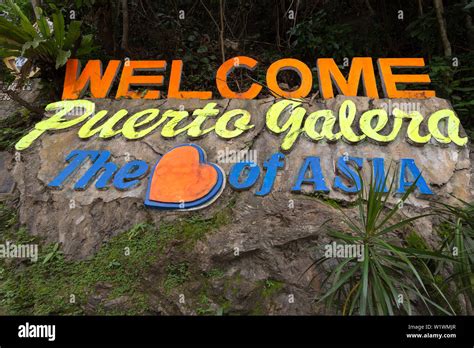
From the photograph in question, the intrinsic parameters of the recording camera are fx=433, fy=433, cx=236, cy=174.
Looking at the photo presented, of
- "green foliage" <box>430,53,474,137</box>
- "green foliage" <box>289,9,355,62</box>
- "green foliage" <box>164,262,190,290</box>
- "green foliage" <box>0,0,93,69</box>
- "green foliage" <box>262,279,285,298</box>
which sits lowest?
"green foliage" <box>262,279,285,298</box>

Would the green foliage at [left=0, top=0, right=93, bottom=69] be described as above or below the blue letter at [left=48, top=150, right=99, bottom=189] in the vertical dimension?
above

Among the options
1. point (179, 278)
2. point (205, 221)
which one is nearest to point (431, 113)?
point (205, 221)

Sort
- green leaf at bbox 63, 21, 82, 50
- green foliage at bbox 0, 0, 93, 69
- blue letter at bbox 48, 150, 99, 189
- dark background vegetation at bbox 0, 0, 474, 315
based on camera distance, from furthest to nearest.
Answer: green leaf at bbox 63, 21, 82, 50
green foliage at bbox 0, 0, 93, 69
blue letter at bbox 48, 150, 99, 189
dark background vegetation at bbox 0, 0, 474, 315

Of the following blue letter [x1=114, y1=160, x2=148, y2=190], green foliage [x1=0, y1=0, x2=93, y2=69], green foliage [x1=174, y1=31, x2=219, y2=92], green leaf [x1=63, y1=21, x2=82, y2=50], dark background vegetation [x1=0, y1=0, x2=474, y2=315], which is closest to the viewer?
dark background vegetation [x1=0, y1=0, x2=474, y2=315]

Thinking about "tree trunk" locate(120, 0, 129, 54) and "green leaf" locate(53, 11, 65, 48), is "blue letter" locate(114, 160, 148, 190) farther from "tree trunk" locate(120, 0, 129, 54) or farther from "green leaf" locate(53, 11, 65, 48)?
"tree trunk" locate(120, 0, 129, 54)

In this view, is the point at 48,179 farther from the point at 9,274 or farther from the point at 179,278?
the point at 179,278

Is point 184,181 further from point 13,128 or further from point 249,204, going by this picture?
point 13,128

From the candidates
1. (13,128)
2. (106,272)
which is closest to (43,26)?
(13,128)

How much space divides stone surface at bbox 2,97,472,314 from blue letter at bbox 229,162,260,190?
3.3 inches

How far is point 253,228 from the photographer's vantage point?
472 centimetres

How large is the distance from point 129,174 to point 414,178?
137 inches

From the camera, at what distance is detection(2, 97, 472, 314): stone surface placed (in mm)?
4477

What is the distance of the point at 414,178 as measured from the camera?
5.20 meters

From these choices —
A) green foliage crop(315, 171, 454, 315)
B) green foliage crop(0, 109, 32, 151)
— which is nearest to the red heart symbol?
green foliage crop(315, 171, 454, 315)
